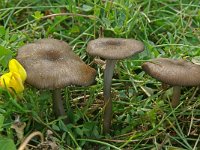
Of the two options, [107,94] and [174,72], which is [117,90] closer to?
[107,94]

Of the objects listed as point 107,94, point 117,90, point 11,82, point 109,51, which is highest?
point 109,51

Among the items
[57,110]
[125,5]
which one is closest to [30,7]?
[125,5]

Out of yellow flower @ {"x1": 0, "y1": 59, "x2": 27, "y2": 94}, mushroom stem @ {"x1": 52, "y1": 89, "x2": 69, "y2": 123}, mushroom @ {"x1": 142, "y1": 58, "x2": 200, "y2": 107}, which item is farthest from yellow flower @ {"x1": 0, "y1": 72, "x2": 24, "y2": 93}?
mushroom @ {"x1": 142, "y1": 58, "x2": 200, "y2": 107}

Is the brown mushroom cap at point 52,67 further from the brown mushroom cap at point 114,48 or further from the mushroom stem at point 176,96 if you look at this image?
the mushroom stem at point 176,96

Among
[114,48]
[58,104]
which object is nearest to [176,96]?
[114,48]

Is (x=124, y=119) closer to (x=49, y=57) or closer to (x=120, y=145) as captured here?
(x=120, y=145)

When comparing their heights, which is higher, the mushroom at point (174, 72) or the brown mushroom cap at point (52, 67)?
the brown mushroom cap at point (52, 67)

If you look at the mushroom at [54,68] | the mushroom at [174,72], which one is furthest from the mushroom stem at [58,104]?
the mushroom at [174,72]
